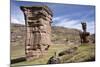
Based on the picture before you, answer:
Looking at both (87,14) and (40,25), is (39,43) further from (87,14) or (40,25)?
(87,14)

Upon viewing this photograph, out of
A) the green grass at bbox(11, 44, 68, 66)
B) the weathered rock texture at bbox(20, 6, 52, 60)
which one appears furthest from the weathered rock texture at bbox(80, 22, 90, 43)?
the weathered rock texture at bbox(20, 6, 52, 60)

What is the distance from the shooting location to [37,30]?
2531 mm

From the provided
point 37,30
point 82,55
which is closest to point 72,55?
point 82,55

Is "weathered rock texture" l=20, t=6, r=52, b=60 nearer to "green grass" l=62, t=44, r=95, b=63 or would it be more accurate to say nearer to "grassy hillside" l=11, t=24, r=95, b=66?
"grassy hillside" l=11, t=24, r=95, b=66

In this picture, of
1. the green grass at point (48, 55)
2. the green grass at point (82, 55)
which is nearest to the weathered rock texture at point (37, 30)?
the green grass at point (48, 55)

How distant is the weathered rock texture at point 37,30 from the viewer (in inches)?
98.0

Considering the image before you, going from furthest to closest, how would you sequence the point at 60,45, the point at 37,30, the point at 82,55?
the point at 82,55, the point at 60,45, the point at 37,30

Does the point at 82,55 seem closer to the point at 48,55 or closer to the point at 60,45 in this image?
the point at 60,45

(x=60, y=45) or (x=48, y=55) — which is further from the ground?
(x=60, y=45)

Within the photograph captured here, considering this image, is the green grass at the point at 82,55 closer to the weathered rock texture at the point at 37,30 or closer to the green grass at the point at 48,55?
the green grass at the point at 48,55

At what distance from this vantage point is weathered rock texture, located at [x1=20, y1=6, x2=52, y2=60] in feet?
8.17
